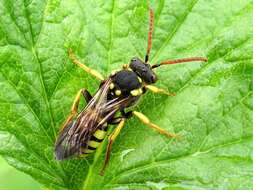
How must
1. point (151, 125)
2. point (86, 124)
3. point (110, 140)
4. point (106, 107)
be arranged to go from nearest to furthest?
point (151, 125) → point (110, 140) → point (86, 124) → point (106, 107)

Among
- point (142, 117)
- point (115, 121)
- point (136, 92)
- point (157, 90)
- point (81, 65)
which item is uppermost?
point (81, 65)

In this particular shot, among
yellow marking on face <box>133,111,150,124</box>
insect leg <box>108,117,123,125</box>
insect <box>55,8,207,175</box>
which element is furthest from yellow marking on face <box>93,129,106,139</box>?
yellow marking on face <box>133,111,150,124</box>

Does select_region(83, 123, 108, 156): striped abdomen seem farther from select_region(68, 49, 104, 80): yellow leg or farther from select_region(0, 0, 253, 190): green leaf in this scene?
select_region(68, 49, 104, 80): yellow leg

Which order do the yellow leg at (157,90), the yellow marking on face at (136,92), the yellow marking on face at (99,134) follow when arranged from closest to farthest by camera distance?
the yellow leg at (157,90) < the yellow marking on face at (99,134) < the yellow marking on face at (136,92)

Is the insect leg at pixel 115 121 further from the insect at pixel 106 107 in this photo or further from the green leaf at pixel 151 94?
the green leaf at pixel 151 94

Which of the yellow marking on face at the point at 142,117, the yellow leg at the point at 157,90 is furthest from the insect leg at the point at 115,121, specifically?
the yellow leg at the point at 157,90

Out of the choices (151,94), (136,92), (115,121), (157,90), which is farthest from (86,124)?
(157,90)

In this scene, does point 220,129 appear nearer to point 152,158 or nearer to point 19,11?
point 152,158

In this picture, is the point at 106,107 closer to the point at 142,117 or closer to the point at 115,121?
the point at 115,121
